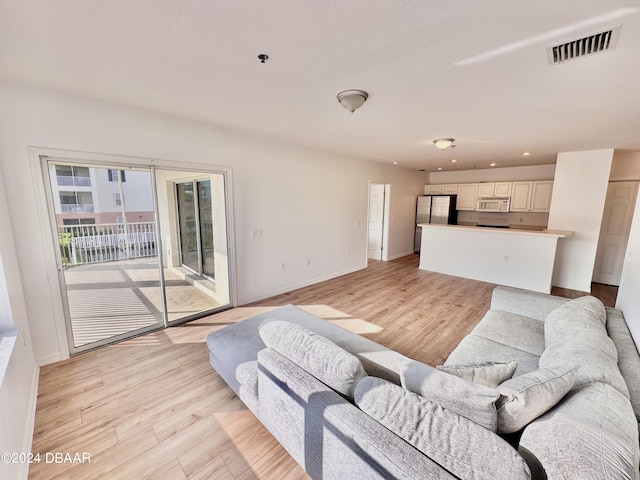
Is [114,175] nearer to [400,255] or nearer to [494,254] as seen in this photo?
[494,254]

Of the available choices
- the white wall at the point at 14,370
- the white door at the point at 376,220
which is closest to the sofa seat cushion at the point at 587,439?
the white wall at the point at 14,370

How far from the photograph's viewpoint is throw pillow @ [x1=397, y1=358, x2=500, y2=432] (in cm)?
106

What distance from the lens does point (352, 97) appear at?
2.27m

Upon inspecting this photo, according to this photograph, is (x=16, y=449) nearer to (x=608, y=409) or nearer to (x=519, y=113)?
(x=608, y=409)

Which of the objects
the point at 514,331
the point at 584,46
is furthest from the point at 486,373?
the point at 584,46

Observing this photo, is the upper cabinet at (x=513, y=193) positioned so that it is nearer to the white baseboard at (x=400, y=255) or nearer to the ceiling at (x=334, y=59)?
the white baseboard at (x=400, y=255)

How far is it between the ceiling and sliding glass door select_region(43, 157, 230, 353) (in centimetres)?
93

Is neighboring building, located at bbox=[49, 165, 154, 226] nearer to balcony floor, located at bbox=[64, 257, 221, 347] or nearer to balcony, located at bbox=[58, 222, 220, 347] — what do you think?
balcony, located at bbox=[58, 222, 220, 347]

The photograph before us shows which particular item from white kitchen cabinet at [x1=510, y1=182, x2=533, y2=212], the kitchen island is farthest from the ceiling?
white kitchen cabinet at [x1=510, y1=182, x2=533, y2=212]

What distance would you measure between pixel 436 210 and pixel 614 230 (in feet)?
11.1

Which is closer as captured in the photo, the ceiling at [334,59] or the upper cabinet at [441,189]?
the ceiling at [334,59]

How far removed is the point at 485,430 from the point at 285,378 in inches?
37.2

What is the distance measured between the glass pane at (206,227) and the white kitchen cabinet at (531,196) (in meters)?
6.89

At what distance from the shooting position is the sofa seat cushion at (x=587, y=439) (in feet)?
2.71
